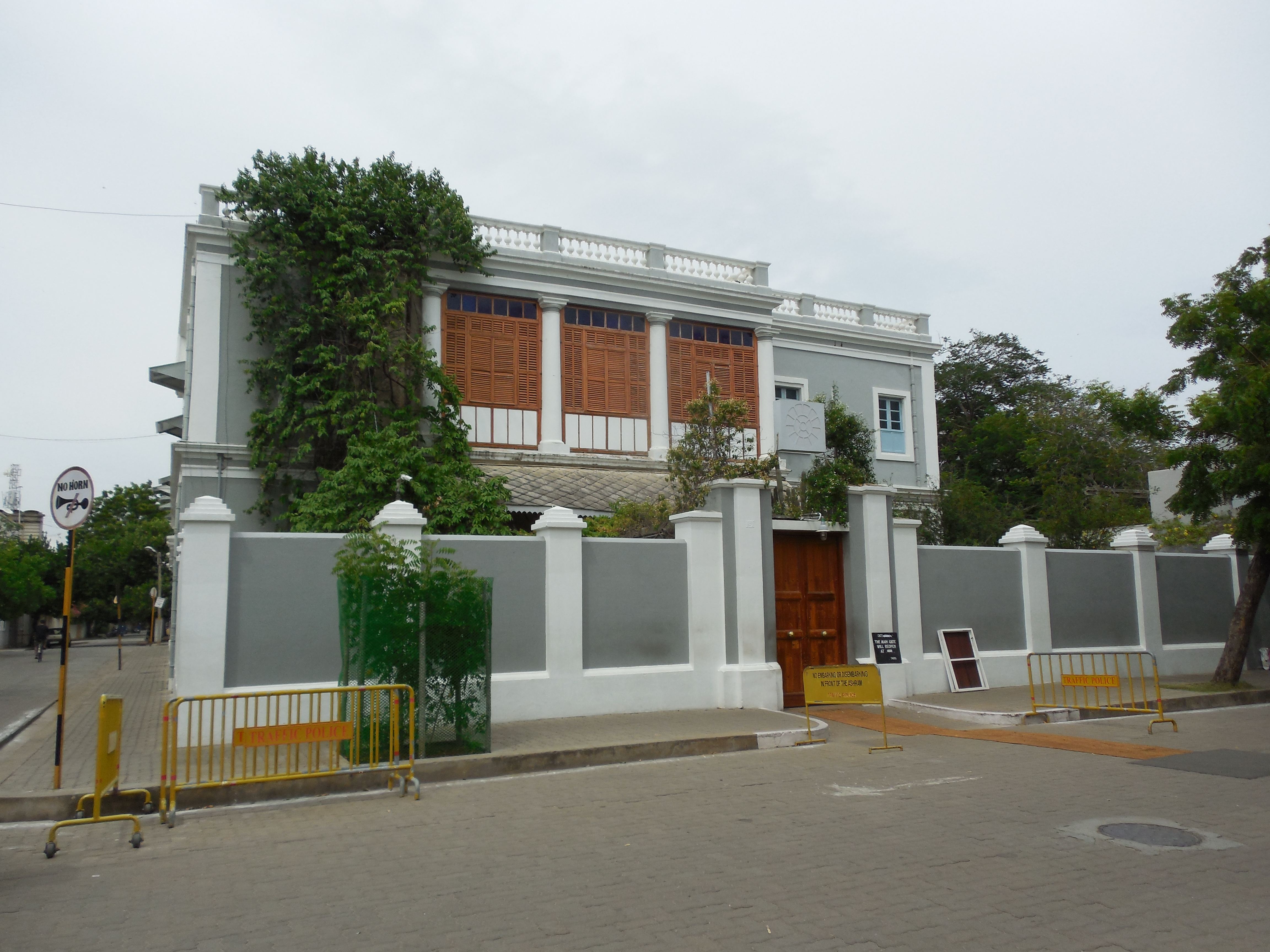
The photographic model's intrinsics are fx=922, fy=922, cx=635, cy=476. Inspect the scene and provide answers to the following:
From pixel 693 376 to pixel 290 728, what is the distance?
1483cm

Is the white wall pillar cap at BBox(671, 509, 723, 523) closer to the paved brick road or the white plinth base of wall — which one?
the white plinth base of wall

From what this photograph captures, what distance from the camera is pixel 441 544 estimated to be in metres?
11.8

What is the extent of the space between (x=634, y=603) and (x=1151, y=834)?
24.3 ft

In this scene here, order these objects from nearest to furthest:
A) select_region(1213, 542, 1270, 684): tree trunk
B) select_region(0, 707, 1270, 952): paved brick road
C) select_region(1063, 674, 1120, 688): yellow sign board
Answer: select_region(0, 707, 1270, 952): paved brick road < select_region(1063, 674, 1120, 688): yellow sign board < select_region(1213, 542, 1270, 684): tree trunk

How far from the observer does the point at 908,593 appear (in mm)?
14711

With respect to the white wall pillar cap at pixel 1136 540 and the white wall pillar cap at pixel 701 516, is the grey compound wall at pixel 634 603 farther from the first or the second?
the white wall pillar cap at pixel 1136 540

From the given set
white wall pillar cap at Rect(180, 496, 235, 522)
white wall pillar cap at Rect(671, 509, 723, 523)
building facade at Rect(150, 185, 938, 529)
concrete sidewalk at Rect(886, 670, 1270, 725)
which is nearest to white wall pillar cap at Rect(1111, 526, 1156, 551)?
concrete sidewalk at Rect(886, 670, 1270, 725)

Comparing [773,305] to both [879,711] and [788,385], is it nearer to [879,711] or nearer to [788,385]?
[788,385]

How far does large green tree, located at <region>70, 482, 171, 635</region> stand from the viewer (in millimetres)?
60875

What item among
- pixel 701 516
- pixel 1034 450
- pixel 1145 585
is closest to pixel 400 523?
pixel 701 516

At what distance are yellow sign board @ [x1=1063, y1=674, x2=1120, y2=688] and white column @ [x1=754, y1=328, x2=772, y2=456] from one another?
32.1ft

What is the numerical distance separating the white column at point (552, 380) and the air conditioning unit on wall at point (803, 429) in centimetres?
537

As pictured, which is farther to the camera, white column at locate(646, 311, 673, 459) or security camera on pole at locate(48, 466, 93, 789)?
white column at locate(646, 311, 673, 459)

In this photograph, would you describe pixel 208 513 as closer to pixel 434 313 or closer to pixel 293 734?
pixel 293 734
